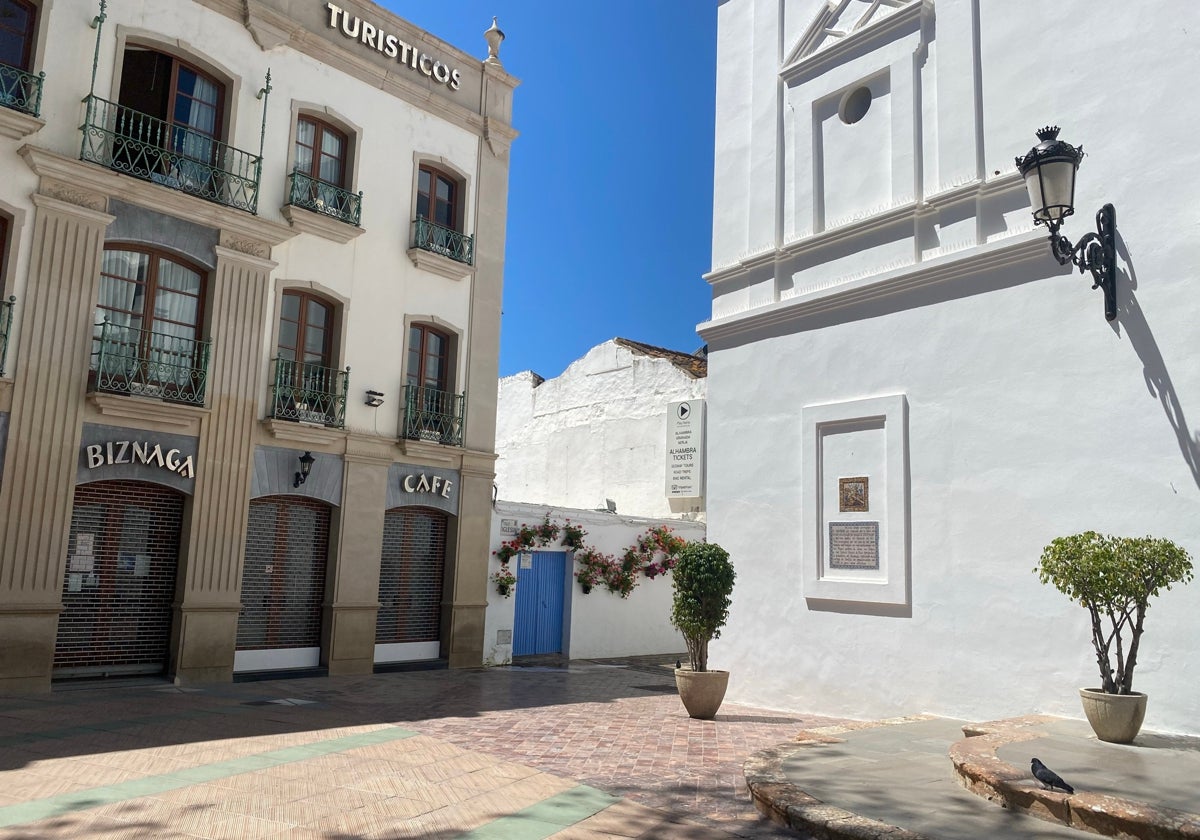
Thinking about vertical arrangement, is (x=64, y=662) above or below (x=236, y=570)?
below

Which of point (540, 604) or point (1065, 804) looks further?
point (540, 604)

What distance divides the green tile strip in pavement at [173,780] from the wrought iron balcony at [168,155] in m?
8.64

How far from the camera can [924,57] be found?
35.6 feet

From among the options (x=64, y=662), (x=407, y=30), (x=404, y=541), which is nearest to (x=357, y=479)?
(x=404, y=541)

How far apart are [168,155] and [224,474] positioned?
15.6ft

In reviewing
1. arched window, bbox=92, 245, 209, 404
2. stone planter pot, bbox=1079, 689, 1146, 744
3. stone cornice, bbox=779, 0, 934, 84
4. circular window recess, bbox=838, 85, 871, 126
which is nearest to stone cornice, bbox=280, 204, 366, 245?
arched window, bbox=92, 245, 209, 404

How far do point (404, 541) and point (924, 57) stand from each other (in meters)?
11.3

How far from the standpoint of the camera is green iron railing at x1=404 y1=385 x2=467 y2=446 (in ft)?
53.8

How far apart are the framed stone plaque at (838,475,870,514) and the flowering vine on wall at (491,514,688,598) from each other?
347 inches

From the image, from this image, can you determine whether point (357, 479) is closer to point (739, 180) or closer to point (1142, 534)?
point (739, 180)

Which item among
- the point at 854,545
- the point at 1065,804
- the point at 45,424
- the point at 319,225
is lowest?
the point at 1065,804

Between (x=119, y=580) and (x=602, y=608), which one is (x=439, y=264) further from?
(x=602, y=608)

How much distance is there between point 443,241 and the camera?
17.4 m

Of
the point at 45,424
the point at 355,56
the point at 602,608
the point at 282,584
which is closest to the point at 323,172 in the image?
the point at 355,56
